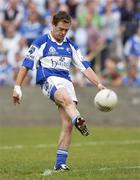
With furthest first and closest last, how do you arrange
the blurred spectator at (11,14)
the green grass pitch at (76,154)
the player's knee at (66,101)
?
the blurred spectator at (11,14)
the player's knee at (66,101)
the green grass pitch at (76,154)

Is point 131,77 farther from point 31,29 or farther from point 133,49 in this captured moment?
point 31,29

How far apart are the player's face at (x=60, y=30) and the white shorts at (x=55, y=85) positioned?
595 millimetres

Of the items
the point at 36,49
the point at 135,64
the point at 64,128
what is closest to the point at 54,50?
the point at 36,49

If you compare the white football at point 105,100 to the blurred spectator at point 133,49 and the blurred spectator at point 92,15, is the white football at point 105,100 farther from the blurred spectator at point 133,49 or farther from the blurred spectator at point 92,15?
the blurred spectator at point 92,15

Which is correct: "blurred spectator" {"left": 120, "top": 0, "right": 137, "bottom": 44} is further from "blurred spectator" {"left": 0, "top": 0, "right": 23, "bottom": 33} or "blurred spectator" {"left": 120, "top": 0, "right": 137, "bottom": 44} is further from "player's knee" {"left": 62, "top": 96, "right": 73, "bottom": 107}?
"player's knee" {"left": 62, "top": 96, "right": 73, "bottom": 107}

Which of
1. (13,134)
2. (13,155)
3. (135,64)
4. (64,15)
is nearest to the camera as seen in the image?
(64,15)

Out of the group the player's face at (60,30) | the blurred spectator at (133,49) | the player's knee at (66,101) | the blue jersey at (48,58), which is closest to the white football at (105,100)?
the player's knee at (66,101)

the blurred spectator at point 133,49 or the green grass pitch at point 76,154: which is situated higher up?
the blurred spectator at point 133,49

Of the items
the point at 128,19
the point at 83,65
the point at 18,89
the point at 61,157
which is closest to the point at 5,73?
the point at 128,19

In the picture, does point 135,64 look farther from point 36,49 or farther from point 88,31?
point 36,49

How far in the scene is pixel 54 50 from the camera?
10.4 metres

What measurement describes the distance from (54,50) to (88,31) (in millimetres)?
12737

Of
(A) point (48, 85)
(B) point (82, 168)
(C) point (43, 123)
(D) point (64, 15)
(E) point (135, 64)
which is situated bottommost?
(B) point (82, 168)

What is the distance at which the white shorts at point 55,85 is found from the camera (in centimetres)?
1020
